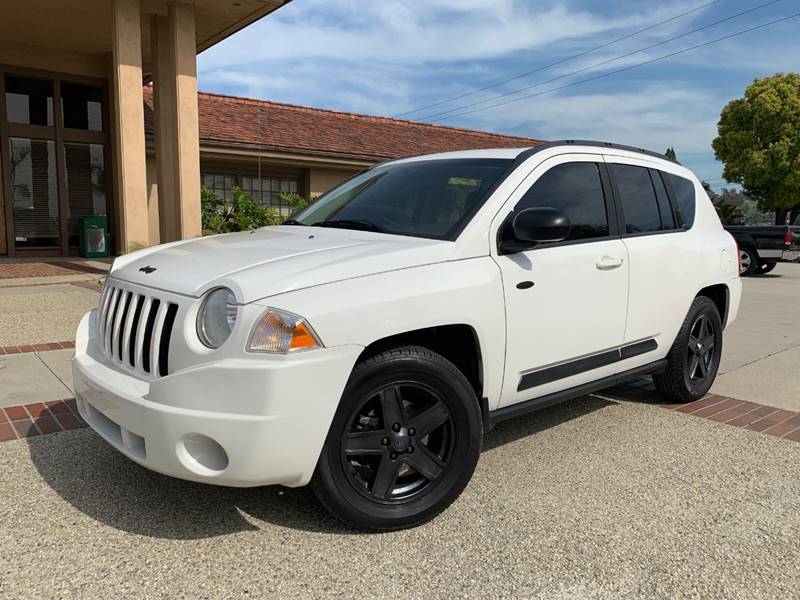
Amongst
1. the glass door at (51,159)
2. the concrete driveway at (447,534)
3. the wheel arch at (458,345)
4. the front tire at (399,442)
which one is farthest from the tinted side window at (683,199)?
the glass door at (51,159)

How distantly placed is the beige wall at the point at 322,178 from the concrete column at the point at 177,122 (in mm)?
5595

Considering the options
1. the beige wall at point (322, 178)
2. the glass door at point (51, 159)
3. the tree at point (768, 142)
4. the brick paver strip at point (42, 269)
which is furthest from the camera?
the tree at point (768, 142)

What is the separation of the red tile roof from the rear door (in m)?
13.3

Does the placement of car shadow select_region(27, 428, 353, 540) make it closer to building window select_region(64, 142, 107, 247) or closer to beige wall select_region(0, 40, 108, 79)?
building window select_region(64, 142, 107, 247)

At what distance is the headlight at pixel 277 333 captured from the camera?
2.52 meters

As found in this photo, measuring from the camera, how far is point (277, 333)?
2.53 metres

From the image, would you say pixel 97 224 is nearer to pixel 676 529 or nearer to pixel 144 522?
pixel 144 522

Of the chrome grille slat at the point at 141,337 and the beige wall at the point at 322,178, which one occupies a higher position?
the beige wall at the point at 322,178

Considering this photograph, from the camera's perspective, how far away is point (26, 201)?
1448cm

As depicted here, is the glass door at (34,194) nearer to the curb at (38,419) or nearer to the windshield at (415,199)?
the curb at (38,419)

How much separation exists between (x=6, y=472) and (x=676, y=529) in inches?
130

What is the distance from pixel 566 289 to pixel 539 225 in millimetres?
538

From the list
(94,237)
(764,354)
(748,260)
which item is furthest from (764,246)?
(94,237)

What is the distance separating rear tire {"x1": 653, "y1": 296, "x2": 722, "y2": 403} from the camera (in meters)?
4.64
